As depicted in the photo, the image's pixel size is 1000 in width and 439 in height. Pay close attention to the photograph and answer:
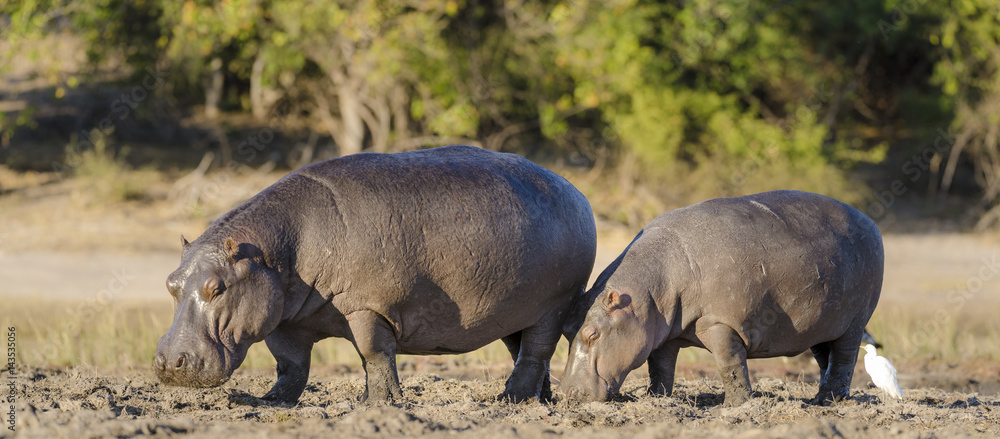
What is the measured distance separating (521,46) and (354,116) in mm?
3899

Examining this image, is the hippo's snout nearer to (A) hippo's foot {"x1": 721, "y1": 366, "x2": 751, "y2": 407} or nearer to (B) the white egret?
(A) hippo's foot {"x1": 721, "y1": 366, "x2": 751, "y2": 407}

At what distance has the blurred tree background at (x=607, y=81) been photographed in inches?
648

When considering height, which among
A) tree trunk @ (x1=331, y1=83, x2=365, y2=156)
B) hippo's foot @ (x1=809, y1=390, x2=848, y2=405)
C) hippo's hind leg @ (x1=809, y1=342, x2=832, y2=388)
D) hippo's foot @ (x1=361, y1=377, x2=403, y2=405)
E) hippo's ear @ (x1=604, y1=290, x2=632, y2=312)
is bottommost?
hippo's foot @ (x1=809, y1=390, x2=848, y2=405)

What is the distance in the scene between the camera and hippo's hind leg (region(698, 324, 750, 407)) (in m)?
5.92

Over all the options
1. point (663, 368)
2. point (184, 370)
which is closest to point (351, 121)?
point (663, 368)

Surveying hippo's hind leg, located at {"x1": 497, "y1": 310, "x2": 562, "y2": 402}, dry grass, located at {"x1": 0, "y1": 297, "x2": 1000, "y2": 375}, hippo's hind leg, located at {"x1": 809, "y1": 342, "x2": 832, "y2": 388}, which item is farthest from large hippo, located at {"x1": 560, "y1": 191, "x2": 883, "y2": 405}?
dry grass, located at {"x1": 0, "y1": 297, "x2": 1000, "y2": 375}

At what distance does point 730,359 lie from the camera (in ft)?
19.5

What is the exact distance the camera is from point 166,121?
23.5 metres

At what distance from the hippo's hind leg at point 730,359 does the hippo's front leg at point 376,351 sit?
1968 mm

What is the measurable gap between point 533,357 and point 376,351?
3.85ft

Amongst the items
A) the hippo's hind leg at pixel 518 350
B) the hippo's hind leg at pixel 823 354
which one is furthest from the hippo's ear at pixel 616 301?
the hippo's hind leg at pixel 823 354

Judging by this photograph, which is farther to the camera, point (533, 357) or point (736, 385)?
point (533, 357)

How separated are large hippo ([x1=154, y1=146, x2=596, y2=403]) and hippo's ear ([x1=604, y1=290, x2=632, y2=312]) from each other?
0.33m

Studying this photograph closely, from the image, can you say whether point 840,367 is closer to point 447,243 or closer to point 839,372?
point 839,372
